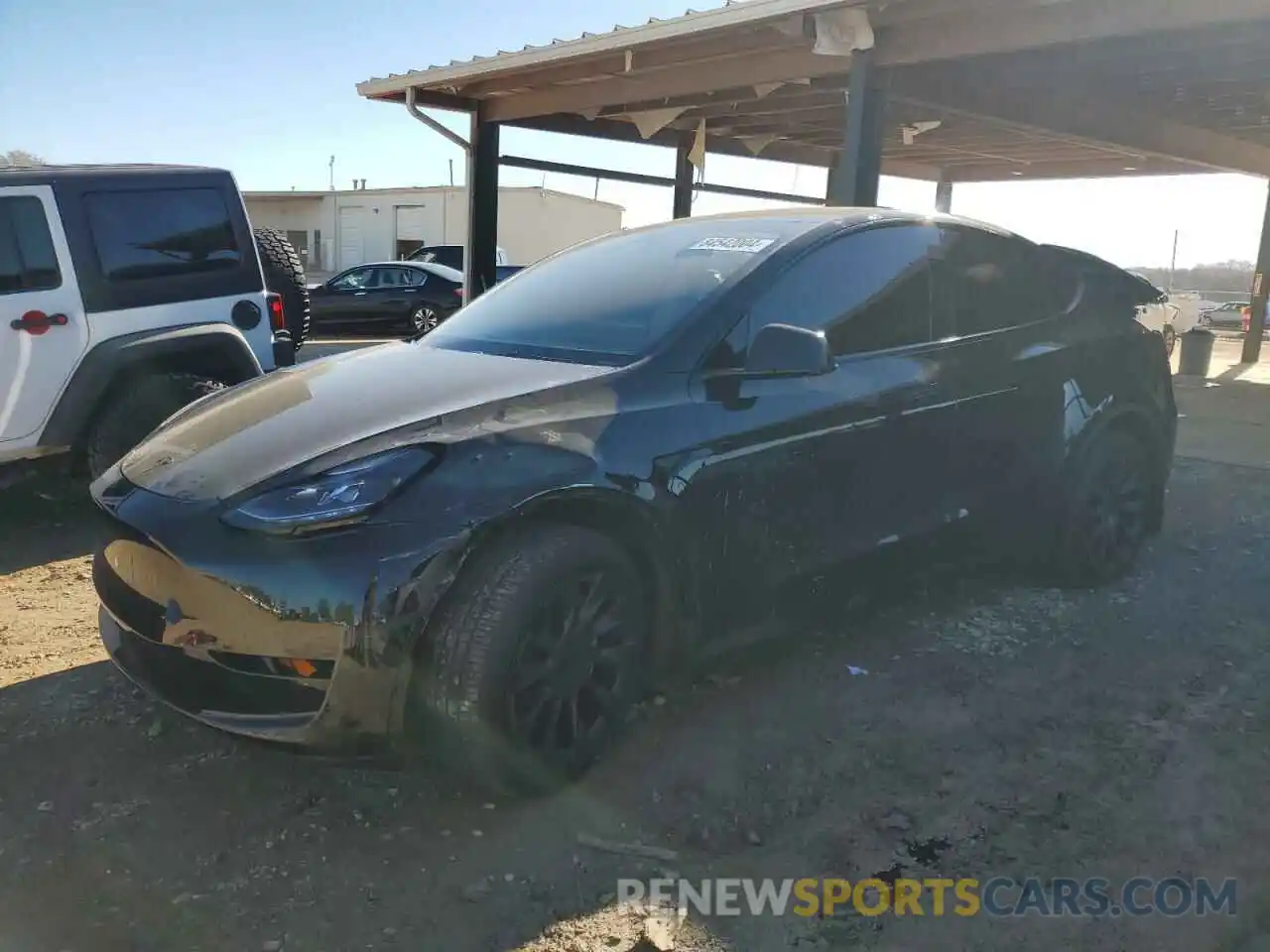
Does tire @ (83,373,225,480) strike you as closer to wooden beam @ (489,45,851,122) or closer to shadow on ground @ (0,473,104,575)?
shadow on ground @ (0,473,104,575)

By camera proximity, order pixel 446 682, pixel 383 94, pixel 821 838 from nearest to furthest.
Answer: pixel 446 682
pixel 821 838
pixel 383 94

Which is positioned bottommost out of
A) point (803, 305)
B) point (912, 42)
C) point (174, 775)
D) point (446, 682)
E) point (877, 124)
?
point (174, 775)

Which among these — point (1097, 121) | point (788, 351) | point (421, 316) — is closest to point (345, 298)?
point (421, 316)

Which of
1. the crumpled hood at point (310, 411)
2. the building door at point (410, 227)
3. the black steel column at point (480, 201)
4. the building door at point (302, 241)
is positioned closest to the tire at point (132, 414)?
the crumpled hood at point (310, 411)

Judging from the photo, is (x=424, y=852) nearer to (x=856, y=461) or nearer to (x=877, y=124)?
(x=856, y=461)

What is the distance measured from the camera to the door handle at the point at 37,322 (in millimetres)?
4918

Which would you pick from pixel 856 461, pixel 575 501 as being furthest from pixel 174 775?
pixel 856 461

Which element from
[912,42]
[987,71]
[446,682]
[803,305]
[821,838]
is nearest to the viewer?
[446,682]

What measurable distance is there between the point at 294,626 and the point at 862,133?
683cm

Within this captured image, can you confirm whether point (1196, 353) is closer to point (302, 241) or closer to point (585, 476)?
point (585, 476)

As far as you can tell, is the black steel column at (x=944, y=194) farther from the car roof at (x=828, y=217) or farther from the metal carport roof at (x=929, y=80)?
the car roof at (x=828, y=217)

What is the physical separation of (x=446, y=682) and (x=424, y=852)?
0.47 metres

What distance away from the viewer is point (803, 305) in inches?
134

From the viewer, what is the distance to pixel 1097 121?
35.3 ft
